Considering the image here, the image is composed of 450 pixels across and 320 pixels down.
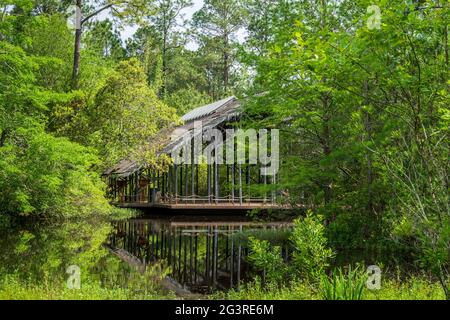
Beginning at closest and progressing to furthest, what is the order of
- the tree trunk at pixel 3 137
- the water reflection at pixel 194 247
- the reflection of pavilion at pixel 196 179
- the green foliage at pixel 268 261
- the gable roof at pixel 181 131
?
the green foliage at pixel 268 261 < the water reflection at pixel 194 247 < the tree trunk at pixel 3 137 < the gable roof at pixel 181 131 < the reflection of pavilion at pixel 196 179

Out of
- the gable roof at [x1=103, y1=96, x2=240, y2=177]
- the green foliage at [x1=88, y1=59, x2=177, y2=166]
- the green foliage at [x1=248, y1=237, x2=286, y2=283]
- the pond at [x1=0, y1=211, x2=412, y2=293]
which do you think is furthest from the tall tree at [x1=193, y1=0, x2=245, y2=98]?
the green foliage at [x1=248, y1=237, x2=286, y2=283]

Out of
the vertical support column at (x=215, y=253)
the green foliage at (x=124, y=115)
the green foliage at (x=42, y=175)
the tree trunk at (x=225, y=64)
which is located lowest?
the vertical support column at (x=215, y=253)

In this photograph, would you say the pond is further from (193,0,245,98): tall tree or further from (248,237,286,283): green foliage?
(193,0,245,98): tall tree

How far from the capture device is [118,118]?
1006 inches

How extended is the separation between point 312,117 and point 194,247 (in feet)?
19.2

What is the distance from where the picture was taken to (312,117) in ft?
48.9

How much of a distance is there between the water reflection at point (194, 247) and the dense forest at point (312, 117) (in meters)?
2.19

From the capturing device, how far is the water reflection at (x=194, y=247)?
12375mm

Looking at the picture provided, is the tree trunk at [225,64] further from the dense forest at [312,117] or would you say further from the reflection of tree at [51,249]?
the reflection of tree at [51,249]

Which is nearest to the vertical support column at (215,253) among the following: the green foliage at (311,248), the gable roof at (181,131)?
the green foliage at (311,248)
